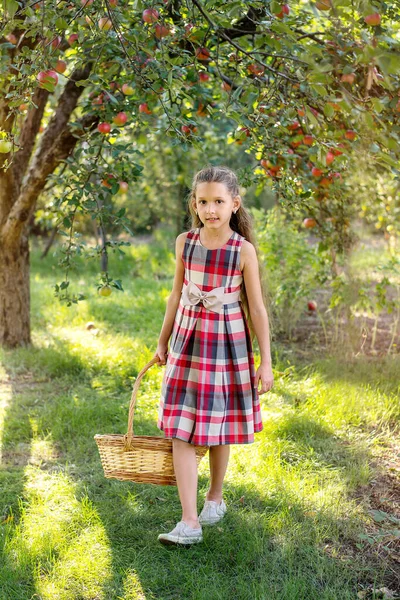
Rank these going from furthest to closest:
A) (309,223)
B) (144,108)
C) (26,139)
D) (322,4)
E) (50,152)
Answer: (26,139), (50,152), (309,223), (144,108), (322,4)

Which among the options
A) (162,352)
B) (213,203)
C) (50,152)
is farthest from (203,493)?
(50,152)

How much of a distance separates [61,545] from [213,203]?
1.28 metres

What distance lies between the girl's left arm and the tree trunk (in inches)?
113

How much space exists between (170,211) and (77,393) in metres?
6.73

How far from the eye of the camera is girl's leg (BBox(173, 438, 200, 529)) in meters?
2.37

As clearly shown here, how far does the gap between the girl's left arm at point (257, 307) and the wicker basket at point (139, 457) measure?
33cm

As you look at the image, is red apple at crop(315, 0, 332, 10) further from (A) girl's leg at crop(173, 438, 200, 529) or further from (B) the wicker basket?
(A) girl's leg at crop(173, 438, 200, 529)

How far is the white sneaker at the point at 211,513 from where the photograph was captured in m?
2.54

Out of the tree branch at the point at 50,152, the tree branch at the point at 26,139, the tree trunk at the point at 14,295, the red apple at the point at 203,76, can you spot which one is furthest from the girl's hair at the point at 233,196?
the tree trunk at the point at 14,295

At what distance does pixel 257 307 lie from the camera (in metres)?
2.46

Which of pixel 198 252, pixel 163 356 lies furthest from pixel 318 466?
pixel 198 252

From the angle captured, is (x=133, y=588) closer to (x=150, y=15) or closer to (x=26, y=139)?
(x=150, y=15)

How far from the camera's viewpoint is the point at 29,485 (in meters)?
2.94

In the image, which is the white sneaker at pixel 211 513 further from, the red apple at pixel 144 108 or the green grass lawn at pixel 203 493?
the red apple at pixel 144 108
